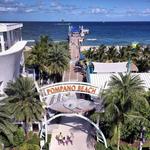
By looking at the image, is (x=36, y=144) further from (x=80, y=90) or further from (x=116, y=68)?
(x=116, y=68)

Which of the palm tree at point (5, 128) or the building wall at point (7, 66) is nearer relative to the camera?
the palm tree at point (5, 128)

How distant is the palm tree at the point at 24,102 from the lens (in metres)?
40.8

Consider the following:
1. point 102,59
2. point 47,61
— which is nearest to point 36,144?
point 47,61

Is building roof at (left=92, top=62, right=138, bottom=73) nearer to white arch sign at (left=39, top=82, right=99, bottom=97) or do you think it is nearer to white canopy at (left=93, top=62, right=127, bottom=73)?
white canopy at (left=93, top=62, right=127, bottom=73)

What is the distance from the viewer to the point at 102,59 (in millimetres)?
80188

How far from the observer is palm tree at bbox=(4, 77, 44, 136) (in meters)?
40.8

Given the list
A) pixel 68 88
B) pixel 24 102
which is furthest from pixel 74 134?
pixel 24 102

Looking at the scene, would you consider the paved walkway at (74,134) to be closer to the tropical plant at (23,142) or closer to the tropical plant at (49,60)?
the tropical plant at (23,142)

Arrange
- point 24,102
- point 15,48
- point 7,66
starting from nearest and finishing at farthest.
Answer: point 24,102, point 7,66, point 15,48

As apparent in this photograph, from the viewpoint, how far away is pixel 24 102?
41250 millimetres

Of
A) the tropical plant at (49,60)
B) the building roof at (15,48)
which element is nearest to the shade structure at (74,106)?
the building roof at (15,48)

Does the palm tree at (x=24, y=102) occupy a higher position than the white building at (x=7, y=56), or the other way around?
the white building at (x=7, y=56)

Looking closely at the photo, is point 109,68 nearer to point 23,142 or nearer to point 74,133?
point 74,133

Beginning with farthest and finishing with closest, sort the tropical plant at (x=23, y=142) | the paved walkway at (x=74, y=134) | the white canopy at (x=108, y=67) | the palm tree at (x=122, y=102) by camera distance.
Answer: the white canopy at (x=108, y=67)
the paved walkway at (x=74, y=134)
the tropical plant at (x=23, y=142)
the palm tree at (x=122, y=102)
